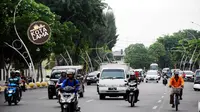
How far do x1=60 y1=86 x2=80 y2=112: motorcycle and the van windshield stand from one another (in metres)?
14.9

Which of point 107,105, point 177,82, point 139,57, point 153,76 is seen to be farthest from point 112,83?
point 139,57

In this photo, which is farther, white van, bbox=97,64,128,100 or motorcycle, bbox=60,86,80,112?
white van, bbox=97,64,128,100

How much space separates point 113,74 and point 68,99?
1553 cm

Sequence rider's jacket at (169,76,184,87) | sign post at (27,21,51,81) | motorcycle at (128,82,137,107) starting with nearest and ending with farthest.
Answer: rider's jacket at (169,76,184,87), motorcycle at (128,82,137,107), sign post at (27,21,51,81)

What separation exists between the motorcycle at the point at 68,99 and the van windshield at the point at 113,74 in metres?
14.9

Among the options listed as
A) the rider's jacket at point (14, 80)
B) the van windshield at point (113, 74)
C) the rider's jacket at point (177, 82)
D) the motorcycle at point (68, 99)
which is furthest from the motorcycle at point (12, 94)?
the motorcycle at point (68, 99)

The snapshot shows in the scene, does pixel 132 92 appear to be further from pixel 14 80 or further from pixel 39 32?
pixel 39 32

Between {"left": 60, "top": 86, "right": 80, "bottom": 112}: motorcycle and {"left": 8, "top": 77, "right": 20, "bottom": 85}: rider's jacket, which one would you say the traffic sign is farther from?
{"left": 60, "top": 86, "right": 80, "bottom": 112}: motorcycle

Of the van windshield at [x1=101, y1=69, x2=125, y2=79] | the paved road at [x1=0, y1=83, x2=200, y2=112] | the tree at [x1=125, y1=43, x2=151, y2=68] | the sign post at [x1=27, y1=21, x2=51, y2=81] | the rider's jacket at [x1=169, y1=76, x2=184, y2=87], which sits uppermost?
the tree at [x1=125, y1=43, x2=151, y2=68]

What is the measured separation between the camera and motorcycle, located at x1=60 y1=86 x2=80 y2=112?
18.0m

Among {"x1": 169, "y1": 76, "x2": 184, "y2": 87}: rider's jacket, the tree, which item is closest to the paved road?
{"x1": 169, "y1": 76, "x2": 184, "y2": 87}: rider's jacket

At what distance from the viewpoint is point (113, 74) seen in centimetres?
3353

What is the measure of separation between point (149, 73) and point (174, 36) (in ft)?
377

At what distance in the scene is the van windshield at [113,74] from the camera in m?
33.2
